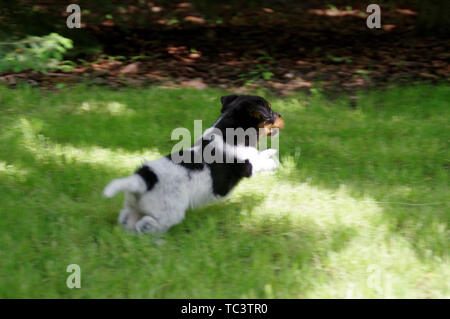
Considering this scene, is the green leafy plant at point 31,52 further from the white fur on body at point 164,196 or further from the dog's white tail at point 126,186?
the dog's white tail at point 126,186

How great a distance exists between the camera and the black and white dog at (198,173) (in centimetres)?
366

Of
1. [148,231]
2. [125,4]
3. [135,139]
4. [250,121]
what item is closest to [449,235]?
[250,121]

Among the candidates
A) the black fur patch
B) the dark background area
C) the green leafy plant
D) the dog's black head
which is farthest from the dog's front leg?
the dark background area

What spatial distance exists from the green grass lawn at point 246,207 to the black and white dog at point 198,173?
0.21 meters

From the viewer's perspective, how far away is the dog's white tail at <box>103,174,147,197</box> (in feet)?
10.9

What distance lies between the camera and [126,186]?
11.3 ft

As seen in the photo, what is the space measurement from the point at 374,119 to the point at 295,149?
136 centimetres

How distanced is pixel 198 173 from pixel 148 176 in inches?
17.4

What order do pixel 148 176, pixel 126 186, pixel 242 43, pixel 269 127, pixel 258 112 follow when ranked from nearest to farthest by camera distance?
pixel 126 186 < pixel 148 176 < pixel 258 112 < pixel 269 127 < pixel 242 43

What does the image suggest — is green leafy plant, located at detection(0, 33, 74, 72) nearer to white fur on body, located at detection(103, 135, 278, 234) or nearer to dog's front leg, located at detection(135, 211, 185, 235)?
white fur on body, located at detection(103, 135, 278, 234)

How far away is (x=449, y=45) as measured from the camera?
8.38 meters

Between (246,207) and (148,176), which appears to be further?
(246,207)

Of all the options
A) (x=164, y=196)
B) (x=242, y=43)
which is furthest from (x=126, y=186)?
(x=242, y=43)

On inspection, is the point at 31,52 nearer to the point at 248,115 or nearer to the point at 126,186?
the point at 248,115
